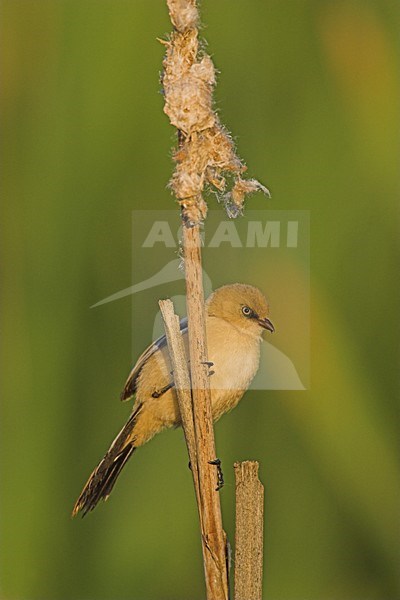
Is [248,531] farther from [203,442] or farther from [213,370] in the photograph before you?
[213,370]

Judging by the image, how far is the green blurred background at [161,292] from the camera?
221 centimetres

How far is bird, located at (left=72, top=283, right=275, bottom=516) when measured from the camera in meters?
1.88

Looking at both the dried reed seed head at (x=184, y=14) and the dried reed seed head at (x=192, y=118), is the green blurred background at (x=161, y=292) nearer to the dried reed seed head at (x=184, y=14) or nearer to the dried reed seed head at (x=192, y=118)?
the dried reed seed head at (x=192, y=118)

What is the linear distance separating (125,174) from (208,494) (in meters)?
1.21

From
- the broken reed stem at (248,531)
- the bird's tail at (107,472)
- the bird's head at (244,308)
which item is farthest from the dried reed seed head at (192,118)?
the bird's tail at (107,472)

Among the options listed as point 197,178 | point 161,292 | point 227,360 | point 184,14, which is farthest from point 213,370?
point 184,14

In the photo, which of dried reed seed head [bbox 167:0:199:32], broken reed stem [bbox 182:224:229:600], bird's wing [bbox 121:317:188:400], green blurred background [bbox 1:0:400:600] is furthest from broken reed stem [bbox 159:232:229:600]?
green blurred background [bbox 1:0:400:600]

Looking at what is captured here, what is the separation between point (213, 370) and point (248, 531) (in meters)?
0.64

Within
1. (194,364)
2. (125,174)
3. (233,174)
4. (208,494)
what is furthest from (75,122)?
(208,494)

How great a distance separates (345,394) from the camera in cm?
234

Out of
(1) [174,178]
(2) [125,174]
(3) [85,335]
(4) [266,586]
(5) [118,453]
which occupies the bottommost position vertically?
(4) [266,586]

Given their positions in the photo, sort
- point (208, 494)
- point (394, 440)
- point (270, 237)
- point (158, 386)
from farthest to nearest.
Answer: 1. point (394, 440)
2. point (270, 237)
3. point (158, 386)
4. point (208, 494)

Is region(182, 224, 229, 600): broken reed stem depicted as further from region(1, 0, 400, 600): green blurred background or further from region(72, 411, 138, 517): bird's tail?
region(1, 0, 400, 600): green blurred background

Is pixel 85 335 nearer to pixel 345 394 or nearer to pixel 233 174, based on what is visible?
pixel 345 394
